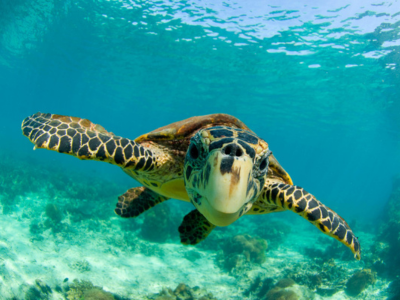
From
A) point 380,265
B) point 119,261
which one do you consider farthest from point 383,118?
point 119,261

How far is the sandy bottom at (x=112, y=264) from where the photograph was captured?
23.3 ft

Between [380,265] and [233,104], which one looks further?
[233,104]

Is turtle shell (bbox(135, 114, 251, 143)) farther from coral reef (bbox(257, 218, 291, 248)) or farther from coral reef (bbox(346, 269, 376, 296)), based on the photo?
coral reef (bbox(257, 218, 291, 248))

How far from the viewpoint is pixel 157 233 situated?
37.5 feet

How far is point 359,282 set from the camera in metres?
8.55

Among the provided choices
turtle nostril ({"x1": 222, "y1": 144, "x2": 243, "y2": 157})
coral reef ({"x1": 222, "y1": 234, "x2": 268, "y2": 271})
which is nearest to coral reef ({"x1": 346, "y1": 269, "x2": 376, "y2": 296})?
coral reef ({"x1": 222, "y1": 234, "x2": 268, "y2": 271})

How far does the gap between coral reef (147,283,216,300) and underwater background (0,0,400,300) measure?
43 mm

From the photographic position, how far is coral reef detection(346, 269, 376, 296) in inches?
334

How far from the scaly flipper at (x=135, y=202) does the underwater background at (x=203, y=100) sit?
9.33 ft

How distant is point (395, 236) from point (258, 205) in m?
13.7

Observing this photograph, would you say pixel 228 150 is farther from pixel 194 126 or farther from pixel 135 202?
pixel 135 202

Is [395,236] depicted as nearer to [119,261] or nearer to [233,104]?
[119,261]

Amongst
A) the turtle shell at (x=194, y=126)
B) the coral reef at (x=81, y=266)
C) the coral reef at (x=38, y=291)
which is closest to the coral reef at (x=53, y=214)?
the coral reef at (x=81, y=266)

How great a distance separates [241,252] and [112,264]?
211 inches
